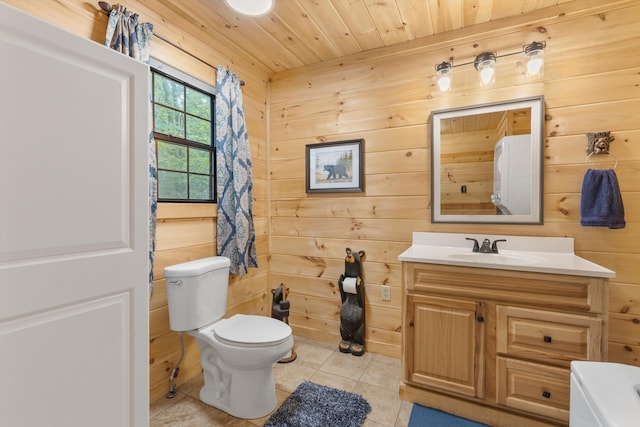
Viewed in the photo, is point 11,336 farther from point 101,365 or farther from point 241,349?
point 241,349

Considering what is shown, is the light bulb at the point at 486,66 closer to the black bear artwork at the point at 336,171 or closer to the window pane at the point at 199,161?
the black bear artwork at the point at 336,171

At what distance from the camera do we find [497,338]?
1541mm

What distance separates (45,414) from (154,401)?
1034 millimetres

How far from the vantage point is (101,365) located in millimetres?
1006

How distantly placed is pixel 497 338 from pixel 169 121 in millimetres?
2297

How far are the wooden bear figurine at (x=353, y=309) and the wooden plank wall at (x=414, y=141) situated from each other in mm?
89

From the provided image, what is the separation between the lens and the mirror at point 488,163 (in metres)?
1.87

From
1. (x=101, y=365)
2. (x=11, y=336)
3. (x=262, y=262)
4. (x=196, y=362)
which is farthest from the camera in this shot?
(x=262, y=262)

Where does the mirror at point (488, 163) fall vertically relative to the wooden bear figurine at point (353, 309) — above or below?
above

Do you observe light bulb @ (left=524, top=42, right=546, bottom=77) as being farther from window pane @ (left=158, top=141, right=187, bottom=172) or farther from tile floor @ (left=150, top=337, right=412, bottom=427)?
window pane @ (left=158, top=141, right=187, bottom=172)


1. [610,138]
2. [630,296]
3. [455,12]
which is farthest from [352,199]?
[630,296]

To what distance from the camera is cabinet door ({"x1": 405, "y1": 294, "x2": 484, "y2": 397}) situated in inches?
62.4

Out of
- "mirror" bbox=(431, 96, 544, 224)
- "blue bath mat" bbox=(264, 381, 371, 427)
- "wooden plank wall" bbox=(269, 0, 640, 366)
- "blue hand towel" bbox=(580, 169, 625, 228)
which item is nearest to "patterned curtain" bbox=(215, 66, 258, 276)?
"wooden plank wall" bbox=(269, 0, 640, 366)

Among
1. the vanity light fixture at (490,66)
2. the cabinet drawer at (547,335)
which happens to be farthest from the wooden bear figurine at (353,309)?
the vanity light fixture at (490,66)
